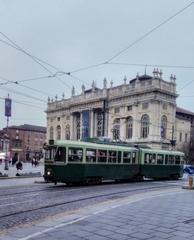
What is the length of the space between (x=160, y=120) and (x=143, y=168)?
153 ft

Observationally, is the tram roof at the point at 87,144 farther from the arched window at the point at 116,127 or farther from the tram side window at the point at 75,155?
the arched window at the point at 116,127

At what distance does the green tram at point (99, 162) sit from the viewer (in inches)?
921

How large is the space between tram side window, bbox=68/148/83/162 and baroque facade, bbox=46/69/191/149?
41941 millimetres

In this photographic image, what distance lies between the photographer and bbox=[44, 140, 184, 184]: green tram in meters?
23.4

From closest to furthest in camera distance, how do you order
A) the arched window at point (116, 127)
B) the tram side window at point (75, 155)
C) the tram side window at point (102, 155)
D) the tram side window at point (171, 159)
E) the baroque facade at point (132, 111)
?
the tram side window at point (75, 155), the tram side window at point (102, 155), the tram side window at point (171, 159), the baroque facade at point (132, 111), the arched window at point (116, 127)

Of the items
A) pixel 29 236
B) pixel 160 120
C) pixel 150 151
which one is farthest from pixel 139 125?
pixel 29 236

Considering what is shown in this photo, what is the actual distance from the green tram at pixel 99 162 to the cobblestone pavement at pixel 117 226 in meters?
10.8

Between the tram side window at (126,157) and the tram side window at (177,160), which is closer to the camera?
the tram side window at (126,157)

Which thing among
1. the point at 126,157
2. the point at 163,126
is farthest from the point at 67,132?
the point at 126,157

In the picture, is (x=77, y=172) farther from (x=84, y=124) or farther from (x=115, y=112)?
(x=84, y=124)

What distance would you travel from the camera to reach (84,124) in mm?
94750

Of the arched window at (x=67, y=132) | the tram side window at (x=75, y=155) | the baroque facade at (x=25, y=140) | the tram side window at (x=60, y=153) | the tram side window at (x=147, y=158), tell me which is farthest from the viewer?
the baroque facade at (x=25, y=140)

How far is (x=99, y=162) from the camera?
25.8 m

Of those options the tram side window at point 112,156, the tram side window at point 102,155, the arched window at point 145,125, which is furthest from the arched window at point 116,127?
the tram side window at point 102,155
